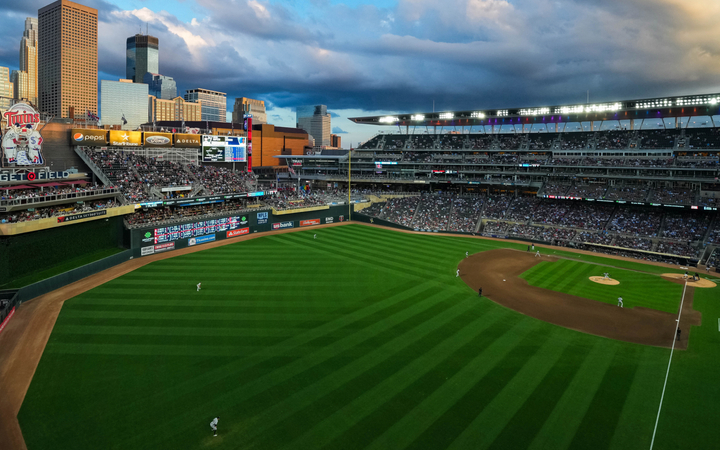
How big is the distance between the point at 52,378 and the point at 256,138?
295ft

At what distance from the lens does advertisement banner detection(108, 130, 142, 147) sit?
150 ft

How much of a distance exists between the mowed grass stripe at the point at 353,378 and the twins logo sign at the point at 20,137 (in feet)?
108

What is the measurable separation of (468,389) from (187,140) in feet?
167

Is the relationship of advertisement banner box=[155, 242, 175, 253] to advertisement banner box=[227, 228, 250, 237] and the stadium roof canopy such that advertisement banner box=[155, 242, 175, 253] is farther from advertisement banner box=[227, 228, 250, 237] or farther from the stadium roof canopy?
the stadium roof canopy

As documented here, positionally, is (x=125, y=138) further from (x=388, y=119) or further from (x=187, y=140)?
(x=388, y=119)

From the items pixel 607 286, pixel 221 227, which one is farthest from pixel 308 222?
pixel 607 286

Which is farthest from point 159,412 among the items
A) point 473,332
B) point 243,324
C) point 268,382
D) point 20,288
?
point 20,288

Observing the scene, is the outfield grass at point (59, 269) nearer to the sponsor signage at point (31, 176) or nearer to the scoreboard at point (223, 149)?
the sponsor signage at point (31, 176)

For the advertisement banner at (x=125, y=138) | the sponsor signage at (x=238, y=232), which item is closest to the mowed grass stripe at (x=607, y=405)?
the sponsor signage at (x=238, y=232)

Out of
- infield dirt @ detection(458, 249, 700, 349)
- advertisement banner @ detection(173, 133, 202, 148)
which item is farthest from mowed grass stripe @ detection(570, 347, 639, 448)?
advertisement banner @ detection(173, 133, 202, 148)

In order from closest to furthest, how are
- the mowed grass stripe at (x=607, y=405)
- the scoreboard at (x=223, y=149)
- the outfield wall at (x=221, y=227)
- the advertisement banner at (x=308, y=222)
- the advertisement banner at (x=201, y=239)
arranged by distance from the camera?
the mowed grass stripe at (x=607, y=405) → the outfield wall at (x=221, y=227) → the advertisement banner at (x=201, y=239) → the scoreboard at (x=223, y=149) → the advertisement banner at (x=308, y=222)

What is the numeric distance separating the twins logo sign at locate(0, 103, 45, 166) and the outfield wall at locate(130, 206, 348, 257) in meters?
10.3

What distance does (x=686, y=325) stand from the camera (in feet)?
81.6

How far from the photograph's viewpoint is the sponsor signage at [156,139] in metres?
49.8
